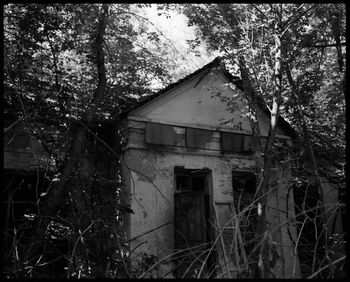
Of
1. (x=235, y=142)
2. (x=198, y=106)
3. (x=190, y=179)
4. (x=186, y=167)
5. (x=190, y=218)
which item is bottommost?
(x=190, y=218)

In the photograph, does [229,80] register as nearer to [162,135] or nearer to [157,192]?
[162,135]

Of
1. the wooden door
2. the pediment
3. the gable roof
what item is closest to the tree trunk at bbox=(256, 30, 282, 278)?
the gable roof

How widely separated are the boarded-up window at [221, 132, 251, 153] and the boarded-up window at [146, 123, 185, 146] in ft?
4.04

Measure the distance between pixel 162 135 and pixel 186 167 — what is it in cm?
97

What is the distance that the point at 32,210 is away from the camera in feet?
24.6

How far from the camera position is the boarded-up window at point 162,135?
8.27 m

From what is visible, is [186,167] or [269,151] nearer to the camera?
[269,151]

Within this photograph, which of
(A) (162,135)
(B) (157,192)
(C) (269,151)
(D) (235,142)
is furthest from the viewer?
(D) (235,142)

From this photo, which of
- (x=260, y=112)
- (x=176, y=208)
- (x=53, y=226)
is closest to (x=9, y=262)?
(x=53, y=226)

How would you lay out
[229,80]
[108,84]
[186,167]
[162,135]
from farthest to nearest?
[229,80] → [186,167] → [162,135] → [108,84]

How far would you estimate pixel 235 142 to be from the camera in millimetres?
9430

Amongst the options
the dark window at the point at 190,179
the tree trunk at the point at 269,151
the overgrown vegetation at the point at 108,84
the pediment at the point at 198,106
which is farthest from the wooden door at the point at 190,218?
the pediment at the point at 198,106

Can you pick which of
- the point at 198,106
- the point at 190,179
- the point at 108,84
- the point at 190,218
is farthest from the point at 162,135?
the point at 190,218

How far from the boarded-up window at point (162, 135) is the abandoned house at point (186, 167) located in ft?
0.08
